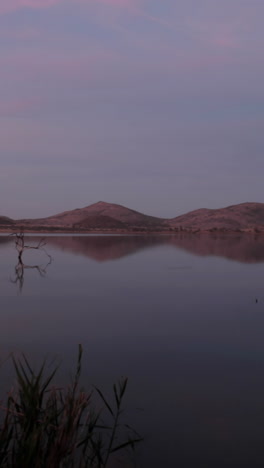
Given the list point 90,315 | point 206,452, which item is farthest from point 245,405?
point 90,315

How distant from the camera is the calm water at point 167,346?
19.5 ft

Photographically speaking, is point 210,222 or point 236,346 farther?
point 210,222

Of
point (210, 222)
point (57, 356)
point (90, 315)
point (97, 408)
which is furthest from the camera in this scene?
point (210, 222)

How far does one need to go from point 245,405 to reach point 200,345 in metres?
3.52

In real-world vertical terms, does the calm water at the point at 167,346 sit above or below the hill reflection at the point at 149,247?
below

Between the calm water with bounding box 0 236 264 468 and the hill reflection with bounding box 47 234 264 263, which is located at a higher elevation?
the hill reflection with bounding box 47 234 264 263

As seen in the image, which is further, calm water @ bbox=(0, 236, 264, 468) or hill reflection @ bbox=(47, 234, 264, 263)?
hill reflection @ bbox=(47, 234, 264, 263)

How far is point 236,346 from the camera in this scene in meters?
10.3

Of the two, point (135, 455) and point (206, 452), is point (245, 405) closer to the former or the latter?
point (206, 452)

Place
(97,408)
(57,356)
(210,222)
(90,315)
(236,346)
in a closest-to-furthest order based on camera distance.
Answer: (97,408), (57,356), (236,346), (90,315), (210,222)

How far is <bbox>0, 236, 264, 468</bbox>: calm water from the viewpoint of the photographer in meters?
5.96

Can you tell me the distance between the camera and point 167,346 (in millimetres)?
10305

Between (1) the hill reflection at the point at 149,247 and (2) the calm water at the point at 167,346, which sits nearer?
(2) the calm water at the point at 167,346

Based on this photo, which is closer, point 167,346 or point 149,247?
point 167,346
